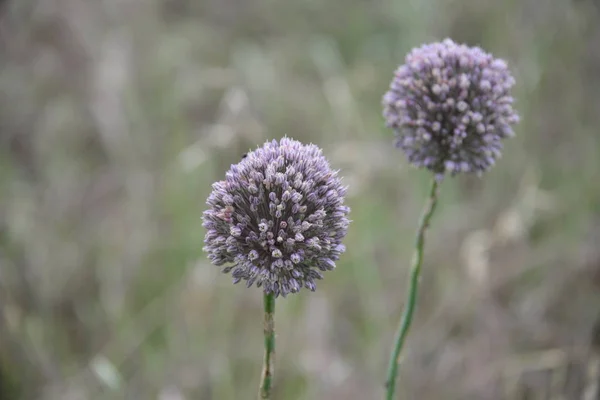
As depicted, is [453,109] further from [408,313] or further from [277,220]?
[277,220]

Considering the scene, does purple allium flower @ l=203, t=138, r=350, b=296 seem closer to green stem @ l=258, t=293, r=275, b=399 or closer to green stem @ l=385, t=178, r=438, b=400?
green stem @ l=258, t=293, r=275, b=399

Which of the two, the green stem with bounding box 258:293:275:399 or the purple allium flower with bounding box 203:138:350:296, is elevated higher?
the purple allium flower with bounding box 203:138:350:296

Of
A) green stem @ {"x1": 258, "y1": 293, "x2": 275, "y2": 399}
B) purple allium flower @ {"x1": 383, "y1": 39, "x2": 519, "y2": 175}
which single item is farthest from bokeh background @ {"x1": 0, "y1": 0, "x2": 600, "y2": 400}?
green stem @ {"x1": 258, "y1": 293, "x2": 275, "y2": 399}

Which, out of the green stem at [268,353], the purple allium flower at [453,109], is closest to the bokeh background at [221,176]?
the purple allium flower at [453,109]

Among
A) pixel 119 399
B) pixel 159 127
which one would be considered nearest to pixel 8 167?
pixel 159 127

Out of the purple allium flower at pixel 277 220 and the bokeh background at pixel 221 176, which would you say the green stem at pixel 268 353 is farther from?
the bokeh background at pixel 221 176

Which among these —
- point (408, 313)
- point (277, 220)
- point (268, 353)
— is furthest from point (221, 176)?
point (268, 353)

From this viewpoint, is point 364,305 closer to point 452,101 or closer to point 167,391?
point 167,391
